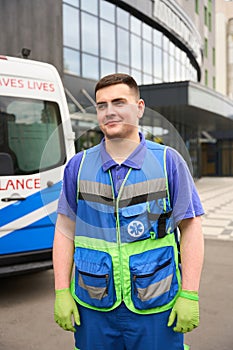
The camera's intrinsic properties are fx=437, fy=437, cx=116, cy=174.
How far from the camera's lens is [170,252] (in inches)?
74.0

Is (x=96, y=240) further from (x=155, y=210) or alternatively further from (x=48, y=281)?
(x=48, y=281)

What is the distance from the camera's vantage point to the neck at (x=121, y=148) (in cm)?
191

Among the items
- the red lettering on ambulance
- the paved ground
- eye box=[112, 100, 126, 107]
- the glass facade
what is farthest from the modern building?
eye box=[112, 100, 126, 107]

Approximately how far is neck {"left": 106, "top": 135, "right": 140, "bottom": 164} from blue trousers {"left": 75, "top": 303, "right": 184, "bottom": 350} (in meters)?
0.63

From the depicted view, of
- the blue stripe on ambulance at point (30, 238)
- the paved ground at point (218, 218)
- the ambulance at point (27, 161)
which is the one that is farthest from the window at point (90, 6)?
the blue stripe on ambulance at point (30, 238)

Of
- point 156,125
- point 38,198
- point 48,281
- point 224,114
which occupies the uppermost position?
point 224,114

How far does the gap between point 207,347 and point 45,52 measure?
36.2 ft

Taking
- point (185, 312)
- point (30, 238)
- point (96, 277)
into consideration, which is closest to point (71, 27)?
point (30, 238)

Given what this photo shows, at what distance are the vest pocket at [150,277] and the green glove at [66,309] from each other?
30 cm

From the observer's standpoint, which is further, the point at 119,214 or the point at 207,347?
the point at 207,347

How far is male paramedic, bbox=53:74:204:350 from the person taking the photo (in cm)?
184

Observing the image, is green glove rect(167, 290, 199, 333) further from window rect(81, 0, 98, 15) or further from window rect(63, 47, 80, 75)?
window rect(81, 0, 98, 15)

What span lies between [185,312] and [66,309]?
20.7 inches

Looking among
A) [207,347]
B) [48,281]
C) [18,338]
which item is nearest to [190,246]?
[207,347]
